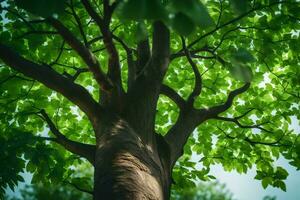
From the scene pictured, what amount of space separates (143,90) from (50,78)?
99 cm

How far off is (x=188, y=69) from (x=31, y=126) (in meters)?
2.68

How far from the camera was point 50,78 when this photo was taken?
3.37 metres

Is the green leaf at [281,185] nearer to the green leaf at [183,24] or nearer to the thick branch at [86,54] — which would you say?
the thick branch at [86,54]

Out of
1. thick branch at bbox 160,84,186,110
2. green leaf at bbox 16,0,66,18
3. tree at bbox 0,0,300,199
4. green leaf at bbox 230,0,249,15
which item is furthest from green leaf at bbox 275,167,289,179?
green leaf at bbox 16,0,66,18

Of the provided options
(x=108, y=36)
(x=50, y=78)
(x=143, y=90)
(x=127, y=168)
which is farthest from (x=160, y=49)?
(x=127, y=168)

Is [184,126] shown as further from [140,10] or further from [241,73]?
[140,10]

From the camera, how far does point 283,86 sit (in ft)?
18.1

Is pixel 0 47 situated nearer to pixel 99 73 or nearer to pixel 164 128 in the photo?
pixel 99 73

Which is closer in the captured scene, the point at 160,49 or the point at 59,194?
the point at 160,49

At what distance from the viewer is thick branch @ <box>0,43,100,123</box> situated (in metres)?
3.22

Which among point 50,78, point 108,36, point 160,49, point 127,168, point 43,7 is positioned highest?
point 160,49

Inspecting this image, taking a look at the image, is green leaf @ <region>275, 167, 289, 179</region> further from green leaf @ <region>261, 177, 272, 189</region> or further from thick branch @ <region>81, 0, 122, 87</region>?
thick branch @ <region>81, 0, 122, 87</region>

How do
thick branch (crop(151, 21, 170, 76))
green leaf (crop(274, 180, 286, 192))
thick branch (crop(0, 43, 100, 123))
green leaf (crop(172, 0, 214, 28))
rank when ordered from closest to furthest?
green leaf (crop(172, 0, 214, 28)) → thick branch (crop(0, 43, 100, 123)) → thick branch (crop(151, 21, 170, 76)) → green leaf (crop(274, 180, 286, 192))

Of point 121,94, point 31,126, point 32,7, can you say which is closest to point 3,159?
point 121,94
